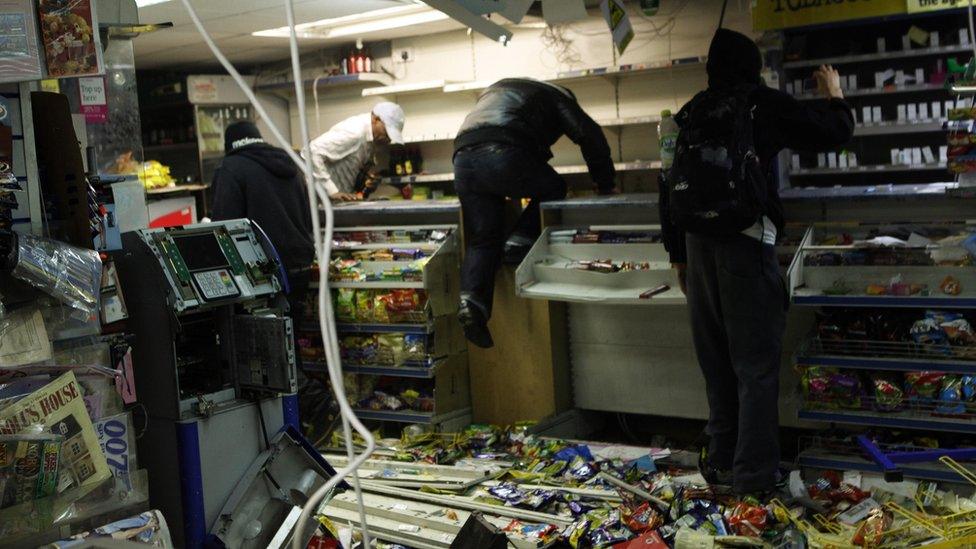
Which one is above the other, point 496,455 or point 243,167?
point 243,167

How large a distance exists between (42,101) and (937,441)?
3.69m

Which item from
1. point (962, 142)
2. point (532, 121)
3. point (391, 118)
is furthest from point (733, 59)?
point (391, 118)

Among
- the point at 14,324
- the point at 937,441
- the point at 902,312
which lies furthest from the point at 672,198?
the point at 14,324

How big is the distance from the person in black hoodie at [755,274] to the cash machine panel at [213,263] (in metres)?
1.81

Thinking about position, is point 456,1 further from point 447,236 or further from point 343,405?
→ point 447,236

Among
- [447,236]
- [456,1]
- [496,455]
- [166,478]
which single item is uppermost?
[456,1]

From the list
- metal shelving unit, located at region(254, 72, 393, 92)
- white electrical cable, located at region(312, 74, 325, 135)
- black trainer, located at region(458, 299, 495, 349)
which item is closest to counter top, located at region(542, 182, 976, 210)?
black trainer, located at region(458, 299, 495, 349)

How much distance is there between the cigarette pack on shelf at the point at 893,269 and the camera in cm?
403

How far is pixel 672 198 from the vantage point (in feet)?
13.6

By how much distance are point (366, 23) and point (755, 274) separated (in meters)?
4.94

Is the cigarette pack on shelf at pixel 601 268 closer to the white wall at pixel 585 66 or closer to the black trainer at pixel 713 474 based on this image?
the black trainer at pixel 713 474

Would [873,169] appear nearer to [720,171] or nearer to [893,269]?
[893,269]

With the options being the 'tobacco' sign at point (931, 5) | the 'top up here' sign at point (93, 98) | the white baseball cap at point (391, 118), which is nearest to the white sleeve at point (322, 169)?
the white baseball cap at point (391, 118)

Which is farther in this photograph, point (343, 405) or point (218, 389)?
point (218, 389)
